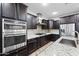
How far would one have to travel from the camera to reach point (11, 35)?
5.25 ft

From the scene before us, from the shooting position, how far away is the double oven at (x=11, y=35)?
144 cm

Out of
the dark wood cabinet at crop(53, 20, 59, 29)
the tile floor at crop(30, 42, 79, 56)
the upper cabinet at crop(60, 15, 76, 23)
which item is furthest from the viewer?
the dark wood cabinet at crop(53, 20, 59, 29)

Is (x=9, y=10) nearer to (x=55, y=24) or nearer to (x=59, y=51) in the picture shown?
(x=59, y=51)

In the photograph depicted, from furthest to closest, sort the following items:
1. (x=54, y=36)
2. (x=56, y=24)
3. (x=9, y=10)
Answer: (x=56, y=24), (x=54, y=36), (x=9, y=10)

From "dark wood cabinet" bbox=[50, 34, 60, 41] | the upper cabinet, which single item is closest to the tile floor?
the upper cabinet

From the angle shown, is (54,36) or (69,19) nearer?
(69,19)

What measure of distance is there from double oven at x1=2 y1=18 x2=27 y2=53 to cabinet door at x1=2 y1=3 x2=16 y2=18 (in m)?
0.12

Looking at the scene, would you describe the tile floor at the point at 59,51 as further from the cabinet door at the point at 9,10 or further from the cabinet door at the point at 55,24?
the cabinet door at the point at 55,24

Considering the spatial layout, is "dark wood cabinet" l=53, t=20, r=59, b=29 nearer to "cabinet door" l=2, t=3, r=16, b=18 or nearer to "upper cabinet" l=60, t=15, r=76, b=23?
"upper cabinet" l=60, t=15, r=76, b=23

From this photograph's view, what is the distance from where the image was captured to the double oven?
144 centimetres

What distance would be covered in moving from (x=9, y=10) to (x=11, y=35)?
0.61 m

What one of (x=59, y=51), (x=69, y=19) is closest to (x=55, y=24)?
(x=69, y=19)

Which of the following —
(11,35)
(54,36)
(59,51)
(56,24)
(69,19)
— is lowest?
(54,36)

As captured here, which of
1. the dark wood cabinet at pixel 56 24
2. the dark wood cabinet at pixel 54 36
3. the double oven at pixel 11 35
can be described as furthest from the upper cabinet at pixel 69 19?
the double oven at pixel 11 35
